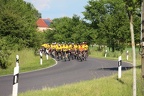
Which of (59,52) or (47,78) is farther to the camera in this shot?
(59,52)

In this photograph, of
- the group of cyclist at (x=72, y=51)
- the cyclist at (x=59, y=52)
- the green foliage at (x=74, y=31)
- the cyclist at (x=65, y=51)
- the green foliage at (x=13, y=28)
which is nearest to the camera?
the green foliage at (x=13, y=28)

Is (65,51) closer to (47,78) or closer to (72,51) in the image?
(72,51)

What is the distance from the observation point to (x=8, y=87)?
1307 cm

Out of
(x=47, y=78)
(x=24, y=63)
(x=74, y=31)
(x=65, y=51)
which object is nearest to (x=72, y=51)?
(x=65, y=51)

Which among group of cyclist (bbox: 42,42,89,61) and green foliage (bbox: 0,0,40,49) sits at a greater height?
green foliage (bbox: 0,0,40,49)

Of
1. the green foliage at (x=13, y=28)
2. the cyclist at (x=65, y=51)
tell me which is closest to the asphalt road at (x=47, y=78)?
the green foliage at (x=13, y=28)

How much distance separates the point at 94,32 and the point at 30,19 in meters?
36.1

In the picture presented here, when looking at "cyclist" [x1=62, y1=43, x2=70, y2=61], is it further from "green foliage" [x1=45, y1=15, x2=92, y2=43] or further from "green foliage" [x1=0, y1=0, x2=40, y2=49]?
"green foliage" [x1=45, y1=15, x2=92, y2=43]

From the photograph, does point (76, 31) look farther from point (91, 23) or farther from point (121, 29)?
point (121, 29)

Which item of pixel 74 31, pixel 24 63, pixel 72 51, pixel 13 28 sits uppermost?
pixel 74 31

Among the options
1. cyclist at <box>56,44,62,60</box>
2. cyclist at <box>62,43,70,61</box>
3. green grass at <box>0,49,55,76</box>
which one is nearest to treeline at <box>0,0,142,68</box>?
green grass at <box>0,49,55,76</box>

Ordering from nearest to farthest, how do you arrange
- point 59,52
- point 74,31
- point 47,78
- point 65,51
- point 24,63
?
point 47,78, point 24,63, point 65,51, point 59,52, point 74,31

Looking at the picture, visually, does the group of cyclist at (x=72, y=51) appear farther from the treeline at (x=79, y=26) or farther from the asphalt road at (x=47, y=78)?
the asphalt road at (x=47, y=78)

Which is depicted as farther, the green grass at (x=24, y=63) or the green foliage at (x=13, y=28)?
the green foliage at (x=13, y=28)
